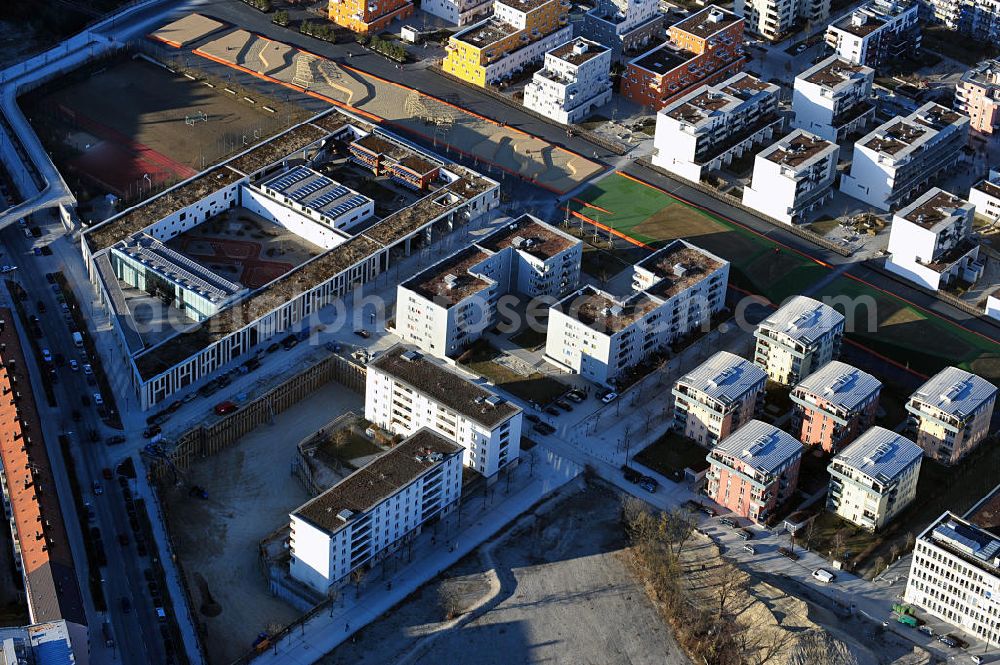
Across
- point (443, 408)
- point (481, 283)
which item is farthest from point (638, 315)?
point (443, 408)

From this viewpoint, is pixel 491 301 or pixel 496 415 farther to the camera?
pixel 491 301

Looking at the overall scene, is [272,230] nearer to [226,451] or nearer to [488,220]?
[488,220]

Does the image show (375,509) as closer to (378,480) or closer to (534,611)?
(378,480)

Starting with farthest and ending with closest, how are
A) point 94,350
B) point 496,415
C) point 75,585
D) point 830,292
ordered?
point 830,292, point 94,350, point 496,415, point 75,585

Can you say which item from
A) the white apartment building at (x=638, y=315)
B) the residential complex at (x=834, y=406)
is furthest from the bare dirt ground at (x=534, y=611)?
the residential complex at (x=834, y=406)

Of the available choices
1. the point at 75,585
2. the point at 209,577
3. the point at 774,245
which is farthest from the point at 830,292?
the point at 75,585

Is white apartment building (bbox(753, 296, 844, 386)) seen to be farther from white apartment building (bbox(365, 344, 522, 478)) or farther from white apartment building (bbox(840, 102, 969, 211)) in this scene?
white apartment building (bbox(840, 102, 969, 211))

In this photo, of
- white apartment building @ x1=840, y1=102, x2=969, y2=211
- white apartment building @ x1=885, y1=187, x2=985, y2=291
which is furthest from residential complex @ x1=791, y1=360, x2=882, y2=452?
white apartment building @ x1=840, y1=102, x2=969, y2=211
